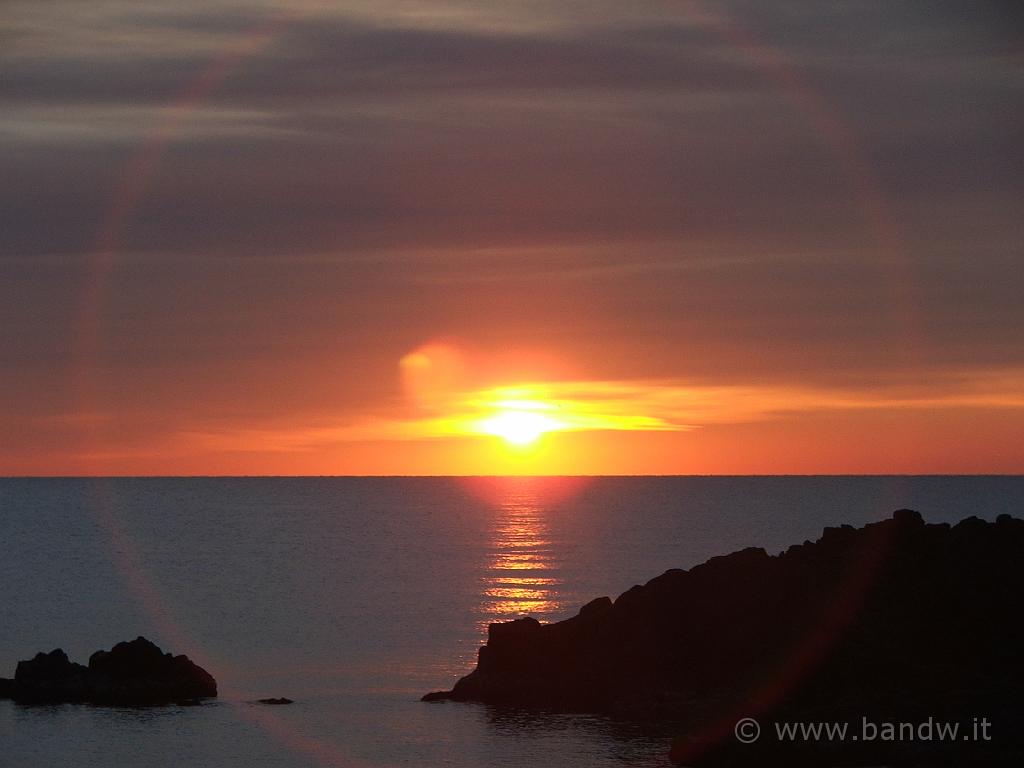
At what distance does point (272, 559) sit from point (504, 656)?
4442 inches

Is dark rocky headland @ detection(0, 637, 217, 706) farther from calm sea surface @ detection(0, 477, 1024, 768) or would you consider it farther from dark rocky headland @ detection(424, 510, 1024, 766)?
dark rocky headland @ detection(424, 510, 1024, 766)

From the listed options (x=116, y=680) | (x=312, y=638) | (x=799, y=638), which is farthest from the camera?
(x=312, y=638)

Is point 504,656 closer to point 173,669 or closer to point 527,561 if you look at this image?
point 173,669

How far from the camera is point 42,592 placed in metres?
127

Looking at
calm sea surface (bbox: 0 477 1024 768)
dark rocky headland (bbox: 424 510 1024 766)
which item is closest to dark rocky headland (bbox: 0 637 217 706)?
calm sea surface (bbox: 0 477 1024 768)

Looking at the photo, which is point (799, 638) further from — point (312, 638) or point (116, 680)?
point (312, 638)

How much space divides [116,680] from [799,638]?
30.0 metres

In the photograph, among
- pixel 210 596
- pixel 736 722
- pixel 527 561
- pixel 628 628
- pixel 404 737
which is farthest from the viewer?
pixel 527 561

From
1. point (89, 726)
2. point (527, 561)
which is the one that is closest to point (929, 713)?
point (89, 726)

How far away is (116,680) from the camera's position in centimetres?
6438

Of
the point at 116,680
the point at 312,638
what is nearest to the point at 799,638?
the point at 116,680

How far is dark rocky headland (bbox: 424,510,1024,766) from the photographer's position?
56375 mm

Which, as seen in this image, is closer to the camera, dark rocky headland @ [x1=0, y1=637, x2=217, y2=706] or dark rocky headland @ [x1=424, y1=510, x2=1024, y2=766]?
dark rocky headland @ [x1=424, y1=510, x2=1024, y2=766]

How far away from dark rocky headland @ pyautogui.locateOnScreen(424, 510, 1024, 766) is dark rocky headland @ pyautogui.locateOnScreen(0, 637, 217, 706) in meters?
11.3
